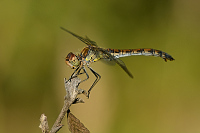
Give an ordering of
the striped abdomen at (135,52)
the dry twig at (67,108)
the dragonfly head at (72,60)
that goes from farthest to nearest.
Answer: the striped abdomen at (135,52) < the dragonfly head at (72,60) < the dry twig at (67,108)

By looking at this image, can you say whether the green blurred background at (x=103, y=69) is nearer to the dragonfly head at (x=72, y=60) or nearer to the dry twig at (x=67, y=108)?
the dragonfly head at (x=72, y=60)

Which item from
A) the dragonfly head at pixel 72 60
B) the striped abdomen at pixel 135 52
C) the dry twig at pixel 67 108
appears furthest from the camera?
the striped abdomen at pixel 135 52

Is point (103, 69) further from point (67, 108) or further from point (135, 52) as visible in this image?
point (67, 108)

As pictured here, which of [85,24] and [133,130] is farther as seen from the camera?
[85,24]

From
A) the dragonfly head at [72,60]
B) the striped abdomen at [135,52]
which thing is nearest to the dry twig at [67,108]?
the dragonfly head at [72,60]

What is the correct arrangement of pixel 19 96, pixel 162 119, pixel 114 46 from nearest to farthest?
1. pixel 19 96
2. pixel 162 119
3. pixel 114 46

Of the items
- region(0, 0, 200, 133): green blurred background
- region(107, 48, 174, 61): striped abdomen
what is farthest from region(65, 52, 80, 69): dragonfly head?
region(0, 0, 200, 133): green blurred background

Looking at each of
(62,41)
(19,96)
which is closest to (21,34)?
(62,41)

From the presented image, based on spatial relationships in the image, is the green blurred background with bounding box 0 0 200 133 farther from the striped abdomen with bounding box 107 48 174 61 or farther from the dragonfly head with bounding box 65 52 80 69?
the dragonfly head with bounding box 65 52 80 69

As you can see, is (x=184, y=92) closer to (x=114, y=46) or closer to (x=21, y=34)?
(x=114, y=46)
